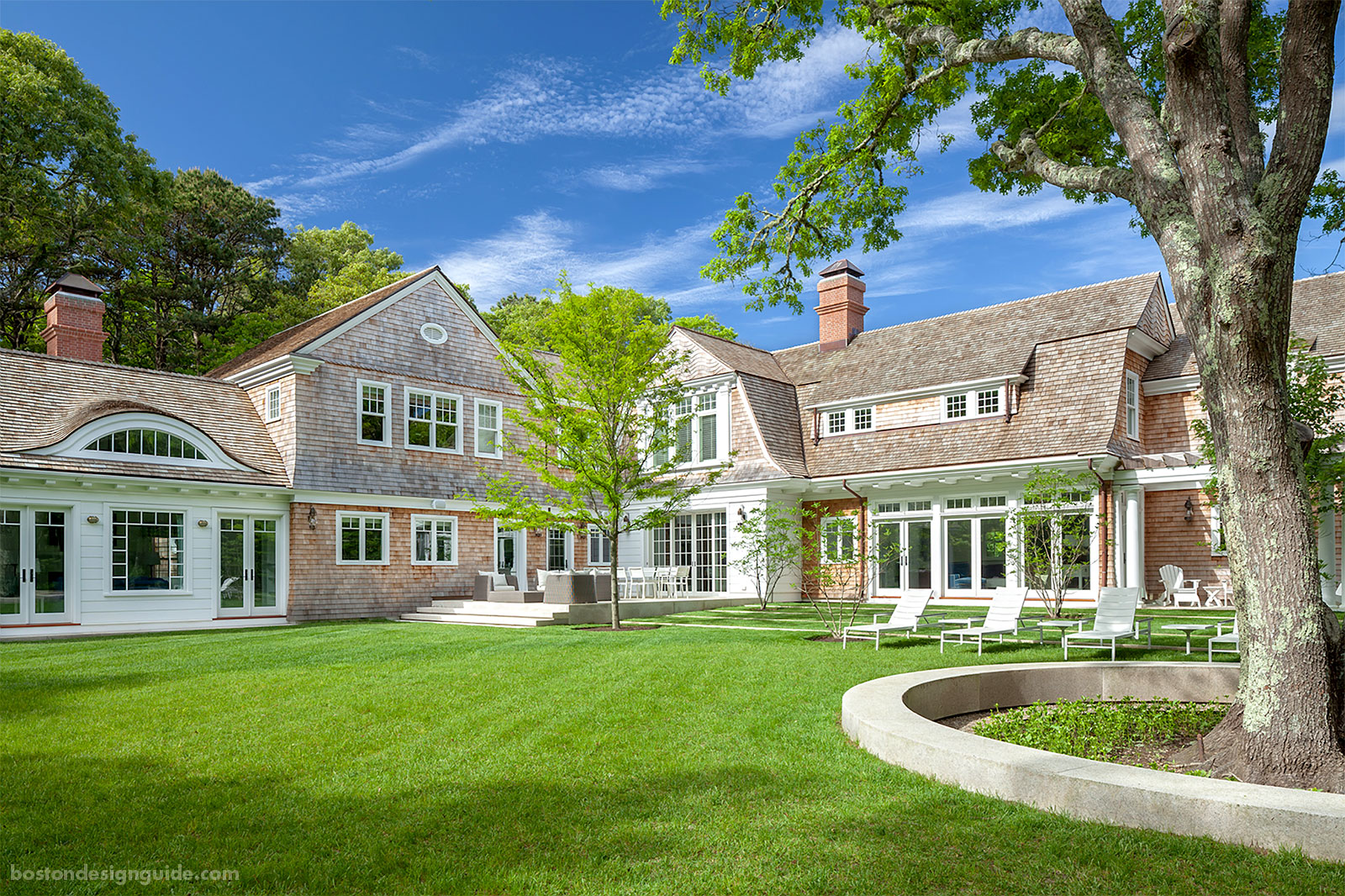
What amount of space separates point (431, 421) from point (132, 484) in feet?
23.0

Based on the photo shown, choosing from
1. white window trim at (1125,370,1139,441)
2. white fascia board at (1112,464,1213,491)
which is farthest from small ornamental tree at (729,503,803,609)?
white window trim at (1125,370,1139,441)

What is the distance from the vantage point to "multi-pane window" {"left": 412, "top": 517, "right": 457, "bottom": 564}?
22312 mm

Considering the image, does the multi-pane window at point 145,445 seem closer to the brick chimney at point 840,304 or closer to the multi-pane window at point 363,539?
the multi-pane window at point 363,539

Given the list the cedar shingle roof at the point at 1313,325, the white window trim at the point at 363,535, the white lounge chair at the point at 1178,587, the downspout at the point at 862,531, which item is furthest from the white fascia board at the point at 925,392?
the white window trim at the point at 363,535

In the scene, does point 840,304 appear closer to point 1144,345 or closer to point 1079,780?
point 1144,345

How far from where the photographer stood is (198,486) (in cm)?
1875

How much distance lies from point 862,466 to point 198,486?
1487 cm

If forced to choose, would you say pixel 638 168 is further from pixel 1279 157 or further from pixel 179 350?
pixel 179 350

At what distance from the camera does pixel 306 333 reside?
22.6 m

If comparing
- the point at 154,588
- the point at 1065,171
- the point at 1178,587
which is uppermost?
the point at 1065,171

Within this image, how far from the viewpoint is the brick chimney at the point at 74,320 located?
21.7m

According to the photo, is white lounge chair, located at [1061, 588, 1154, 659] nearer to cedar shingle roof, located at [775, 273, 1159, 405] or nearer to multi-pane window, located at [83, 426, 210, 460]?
cedar shingle roof, located at [775, 273, 1159, 405]

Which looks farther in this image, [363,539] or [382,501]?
[382,501]

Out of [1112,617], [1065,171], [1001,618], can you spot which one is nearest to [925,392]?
[1001,618]
